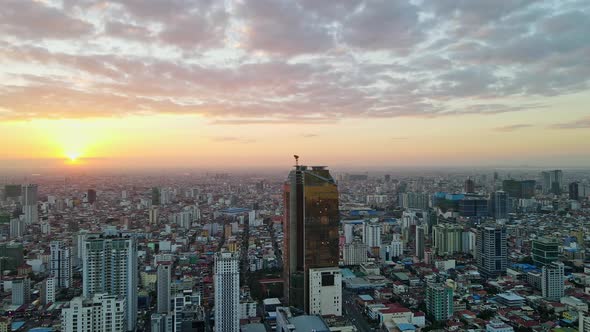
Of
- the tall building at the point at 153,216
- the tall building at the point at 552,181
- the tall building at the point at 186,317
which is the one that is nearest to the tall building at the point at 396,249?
the tall building at the point at 186,317

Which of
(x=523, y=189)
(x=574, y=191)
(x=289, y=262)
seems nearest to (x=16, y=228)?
(x=289, y=262)

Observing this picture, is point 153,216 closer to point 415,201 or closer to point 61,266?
point 61,266

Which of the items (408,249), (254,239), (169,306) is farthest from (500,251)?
(169,306)

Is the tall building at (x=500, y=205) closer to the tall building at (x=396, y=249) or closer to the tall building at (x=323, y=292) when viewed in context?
the tall building at (x=396, y=249)

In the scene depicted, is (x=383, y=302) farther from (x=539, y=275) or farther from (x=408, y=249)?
(x=408, y=249)

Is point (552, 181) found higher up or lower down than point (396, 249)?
higher up

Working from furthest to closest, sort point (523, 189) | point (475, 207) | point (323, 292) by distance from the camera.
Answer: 1. point (523, 189)
2. point (475, 207)
3. point (323, 292)
